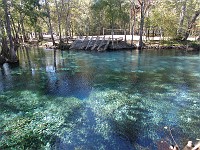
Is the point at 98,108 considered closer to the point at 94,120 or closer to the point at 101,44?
the point at 94,120

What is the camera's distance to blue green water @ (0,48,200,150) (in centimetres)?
1112

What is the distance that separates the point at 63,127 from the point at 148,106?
675cm

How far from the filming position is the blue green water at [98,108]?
11125 mm

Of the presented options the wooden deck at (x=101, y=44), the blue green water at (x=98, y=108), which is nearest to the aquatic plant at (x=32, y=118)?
the blue green water at (x=98, y=108)

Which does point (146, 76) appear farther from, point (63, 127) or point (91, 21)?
point (91, 21)

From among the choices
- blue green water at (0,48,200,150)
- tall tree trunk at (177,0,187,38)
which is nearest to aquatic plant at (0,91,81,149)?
blue green water at (0,48,200,150)

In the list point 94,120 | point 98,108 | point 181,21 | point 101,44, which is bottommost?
point 94,120

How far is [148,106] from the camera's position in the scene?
599 inches

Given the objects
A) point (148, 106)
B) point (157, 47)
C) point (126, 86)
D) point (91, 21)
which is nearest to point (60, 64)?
point (126, 86)

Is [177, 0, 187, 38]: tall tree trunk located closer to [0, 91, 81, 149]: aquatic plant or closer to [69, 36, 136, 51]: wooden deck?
[69, 36, 136, 51]: wooden deck

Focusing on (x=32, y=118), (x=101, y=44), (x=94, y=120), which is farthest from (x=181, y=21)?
(x=32, y=118)

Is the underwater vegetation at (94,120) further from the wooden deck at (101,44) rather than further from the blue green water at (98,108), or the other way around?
the wooden deck at (101,44)

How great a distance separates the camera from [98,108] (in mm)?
15070

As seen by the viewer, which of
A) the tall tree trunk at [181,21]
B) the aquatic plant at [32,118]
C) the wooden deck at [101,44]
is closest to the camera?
the aquatic plant at [32,118]
